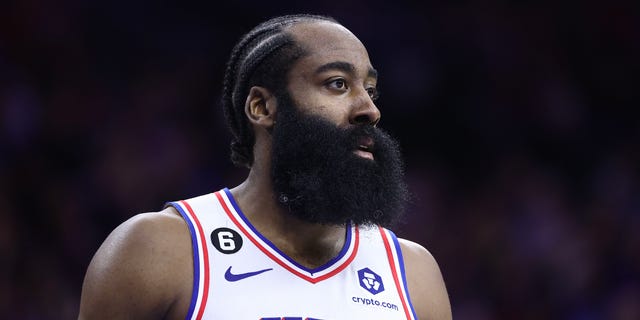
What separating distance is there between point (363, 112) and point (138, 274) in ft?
3.15

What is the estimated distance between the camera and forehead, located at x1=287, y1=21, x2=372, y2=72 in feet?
11.5

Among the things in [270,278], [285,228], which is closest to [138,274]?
[270,278]

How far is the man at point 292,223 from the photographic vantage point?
10.3 feet

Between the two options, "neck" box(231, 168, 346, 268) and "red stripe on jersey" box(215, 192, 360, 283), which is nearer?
"red stripe on jersey" box(215, 192, 360, 283)

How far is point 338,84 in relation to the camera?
348 centimetres

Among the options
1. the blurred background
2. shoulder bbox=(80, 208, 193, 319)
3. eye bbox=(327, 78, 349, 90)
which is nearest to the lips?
eye bbox=(327, 78, 349, 90)

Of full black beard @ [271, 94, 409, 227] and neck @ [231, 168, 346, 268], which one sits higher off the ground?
full black beard @ [271, 94, 409, 227]

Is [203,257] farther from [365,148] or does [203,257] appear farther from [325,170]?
[365,148]

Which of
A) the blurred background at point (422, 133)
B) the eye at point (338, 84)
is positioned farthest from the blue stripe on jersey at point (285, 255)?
the blurred background at point (422, 133)

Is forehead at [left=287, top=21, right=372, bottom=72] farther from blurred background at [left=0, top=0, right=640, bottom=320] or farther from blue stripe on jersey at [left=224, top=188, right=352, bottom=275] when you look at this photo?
blurred background at [left=0, top=0, right=640, bottom=320]

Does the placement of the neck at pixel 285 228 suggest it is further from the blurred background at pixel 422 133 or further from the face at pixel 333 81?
the blurred background at pixel 422 133

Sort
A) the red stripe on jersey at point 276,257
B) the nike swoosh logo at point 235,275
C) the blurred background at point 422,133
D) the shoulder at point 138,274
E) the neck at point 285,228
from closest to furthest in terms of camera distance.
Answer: the shoulder at point 138,274, the nike swoosh logo at point 235,275, the red stripe on jersey at point 276,257, the neck at point 285,228, the blurred background at point 422,133

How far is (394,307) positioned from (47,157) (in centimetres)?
447

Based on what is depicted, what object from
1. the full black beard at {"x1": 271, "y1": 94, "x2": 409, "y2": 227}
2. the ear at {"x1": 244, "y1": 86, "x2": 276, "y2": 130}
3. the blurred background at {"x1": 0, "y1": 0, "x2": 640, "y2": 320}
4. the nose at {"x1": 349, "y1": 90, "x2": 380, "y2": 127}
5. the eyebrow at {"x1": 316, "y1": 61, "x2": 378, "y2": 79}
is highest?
the eyebrow at {"x1": 316, "y1": 61, "x2": 378, "y2": 79}
